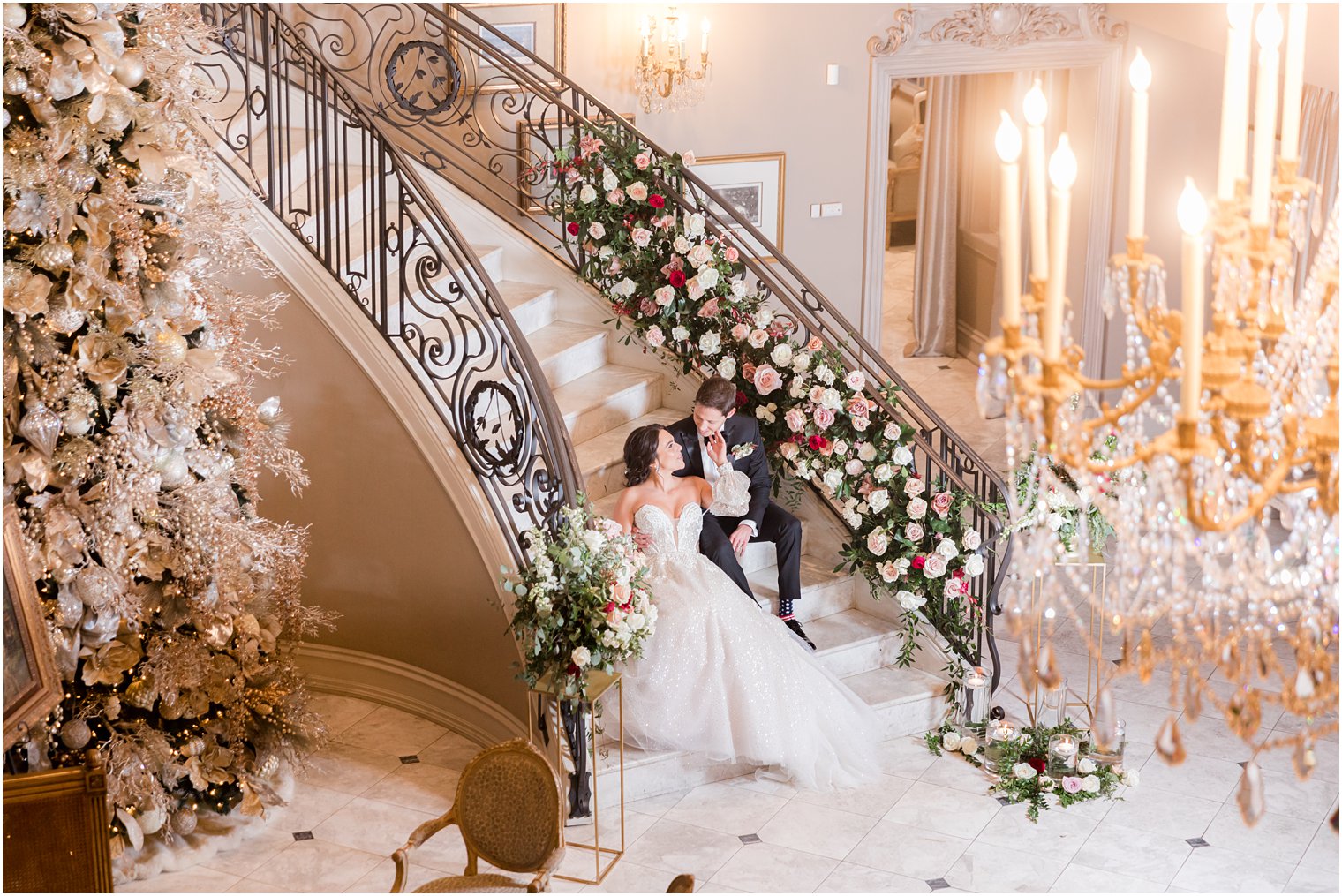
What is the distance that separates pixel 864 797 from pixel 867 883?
623mm

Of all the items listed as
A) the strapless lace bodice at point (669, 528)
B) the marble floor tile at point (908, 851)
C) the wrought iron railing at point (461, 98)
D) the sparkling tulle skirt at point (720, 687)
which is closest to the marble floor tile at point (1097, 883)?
the marble floor tile at point (908, 851)

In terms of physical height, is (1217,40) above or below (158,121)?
above

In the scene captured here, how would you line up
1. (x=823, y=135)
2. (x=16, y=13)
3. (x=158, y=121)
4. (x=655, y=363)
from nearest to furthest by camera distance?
A: (x=16, y=13) < (x=158, y=121) < (x=655, y=363) < (x=823, y=135)

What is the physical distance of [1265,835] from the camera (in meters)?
5.61

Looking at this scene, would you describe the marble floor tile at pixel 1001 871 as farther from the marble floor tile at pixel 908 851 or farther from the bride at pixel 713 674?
the bride at pixel 713 674

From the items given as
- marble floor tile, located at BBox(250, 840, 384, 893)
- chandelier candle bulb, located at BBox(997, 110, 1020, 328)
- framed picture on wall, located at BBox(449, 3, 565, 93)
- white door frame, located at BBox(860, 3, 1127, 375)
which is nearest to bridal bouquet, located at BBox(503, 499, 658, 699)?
marble floor tile, located at BBox(250, 840, 384, 893)

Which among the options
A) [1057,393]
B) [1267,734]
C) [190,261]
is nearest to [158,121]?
[190,261]

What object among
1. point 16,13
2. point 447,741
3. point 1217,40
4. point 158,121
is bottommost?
point 447,741

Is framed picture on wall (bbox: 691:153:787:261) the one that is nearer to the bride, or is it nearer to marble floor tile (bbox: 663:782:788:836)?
the bride

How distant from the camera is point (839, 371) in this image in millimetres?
6645

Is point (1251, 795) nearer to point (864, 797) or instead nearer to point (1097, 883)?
point (1097, 883)

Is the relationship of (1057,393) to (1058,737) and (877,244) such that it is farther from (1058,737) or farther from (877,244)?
(877,244)

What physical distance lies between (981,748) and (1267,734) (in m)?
1.34

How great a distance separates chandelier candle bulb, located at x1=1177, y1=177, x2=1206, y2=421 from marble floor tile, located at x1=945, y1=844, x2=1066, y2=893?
3531mm
